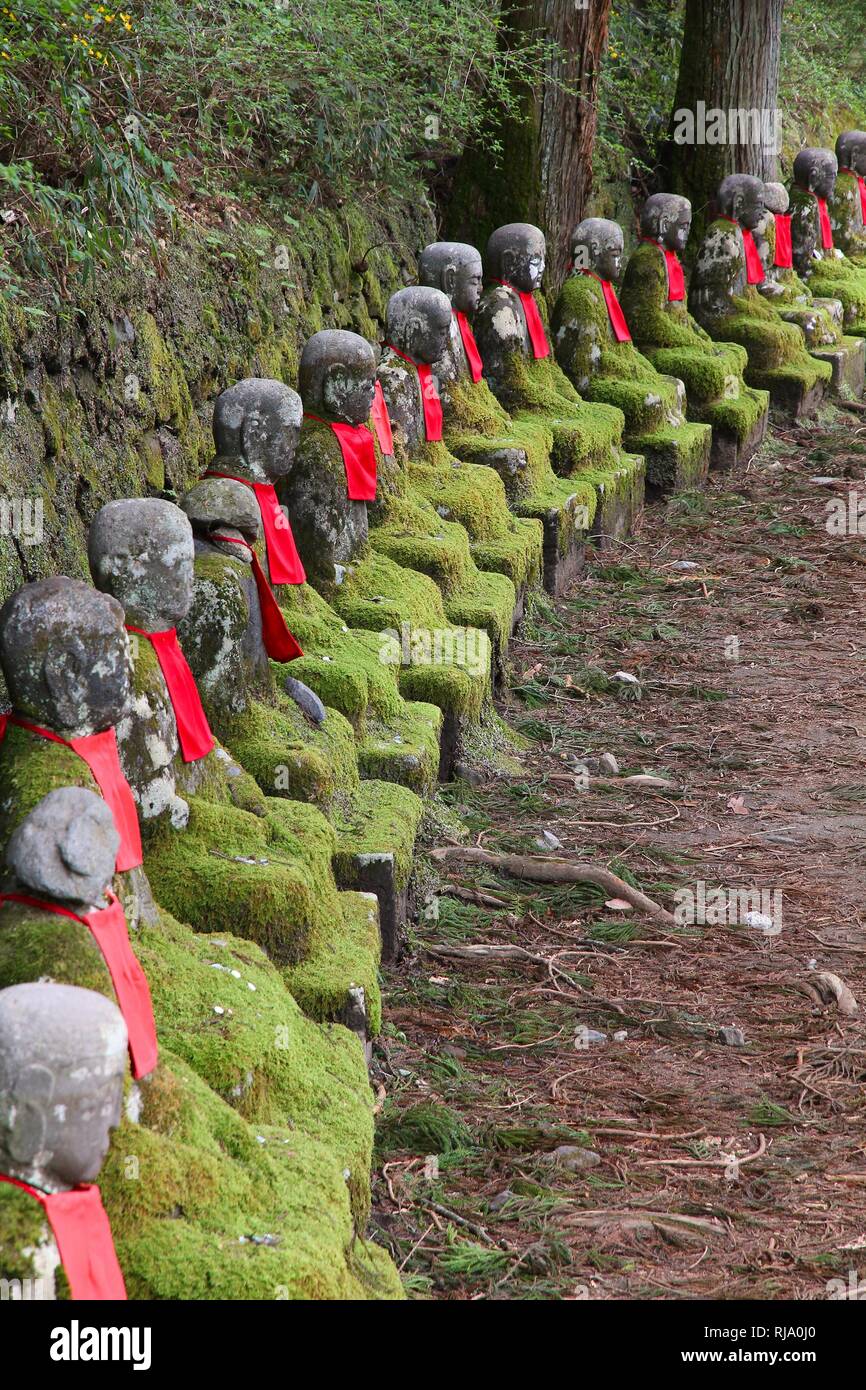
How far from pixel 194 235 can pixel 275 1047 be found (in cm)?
311

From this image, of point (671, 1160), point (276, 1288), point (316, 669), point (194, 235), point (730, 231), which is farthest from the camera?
point (730, 231)

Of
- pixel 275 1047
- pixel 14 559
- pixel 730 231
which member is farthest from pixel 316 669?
pixel 730 231

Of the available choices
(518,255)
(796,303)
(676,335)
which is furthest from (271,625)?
(796,303)

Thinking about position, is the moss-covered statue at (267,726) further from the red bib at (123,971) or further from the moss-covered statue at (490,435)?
the moss-covered statue at (490,435)

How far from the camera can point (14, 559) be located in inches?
133

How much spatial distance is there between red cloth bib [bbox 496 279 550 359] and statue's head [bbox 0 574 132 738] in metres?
4.64

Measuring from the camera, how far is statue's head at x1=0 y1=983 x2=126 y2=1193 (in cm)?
184

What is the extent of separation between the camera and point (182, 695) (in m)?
3.05

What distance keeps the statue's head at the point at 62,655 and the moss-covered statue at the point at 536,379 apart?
4390mm

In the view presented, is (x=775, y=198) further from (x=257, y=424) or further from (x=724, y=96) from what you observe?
(x=257, y=424)

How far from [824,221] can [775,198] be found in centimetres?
135

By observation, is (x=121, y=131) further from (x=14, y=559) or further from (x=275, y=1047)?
(x=275, y=1047)

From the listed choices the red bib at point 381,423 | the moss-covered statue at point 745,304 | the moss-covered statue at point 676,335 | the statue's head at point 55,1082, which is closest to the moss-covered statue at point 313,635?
the red bib at point 381,423

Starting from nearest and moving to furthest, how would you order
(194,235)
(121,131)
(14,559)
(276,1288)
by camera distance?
(276,1288) < (14,559) < (121,131) < (194,235)
